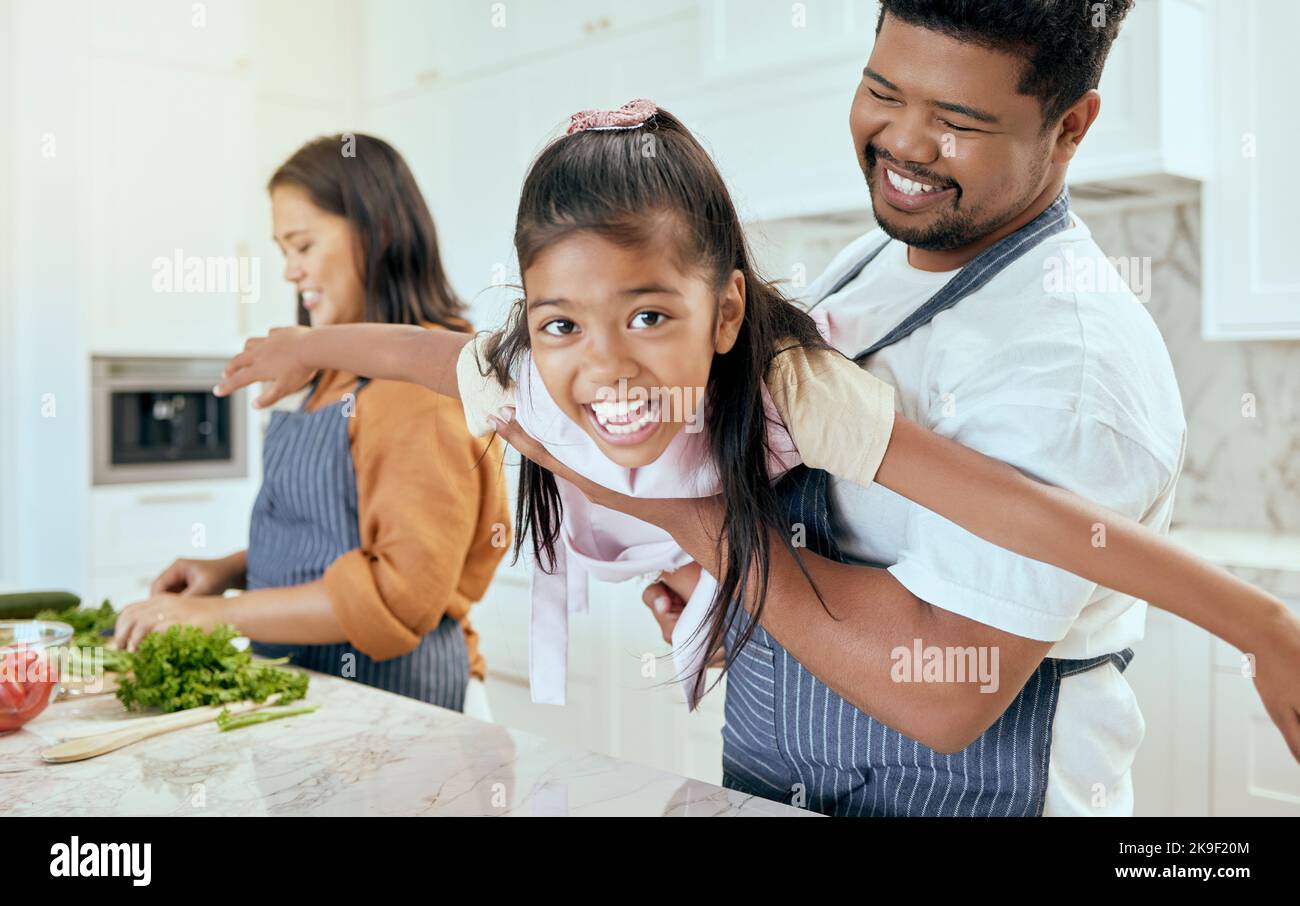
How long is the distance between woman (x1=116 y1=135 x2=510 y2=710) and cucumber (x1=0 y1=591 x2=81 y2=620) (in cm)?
13

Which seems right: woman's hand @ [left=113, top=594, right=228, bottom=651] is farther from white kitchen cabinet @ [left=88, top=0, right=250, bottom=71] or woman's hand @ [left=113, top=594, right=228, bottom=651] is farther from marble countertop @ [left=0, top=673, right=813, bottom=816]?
white kitchen cabinet @ [left=88, top=0, right=250, bottom=71]

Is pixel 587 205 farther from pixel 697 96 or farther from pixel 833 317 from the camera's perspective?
pixel 697 96

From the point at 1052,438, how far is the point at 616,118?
391 millimetres

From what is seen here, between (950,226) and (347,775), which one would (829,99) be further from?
(347,775)

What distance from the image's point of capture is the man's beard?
910 mm

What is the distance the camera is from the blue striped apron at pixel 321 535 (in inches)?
58.2

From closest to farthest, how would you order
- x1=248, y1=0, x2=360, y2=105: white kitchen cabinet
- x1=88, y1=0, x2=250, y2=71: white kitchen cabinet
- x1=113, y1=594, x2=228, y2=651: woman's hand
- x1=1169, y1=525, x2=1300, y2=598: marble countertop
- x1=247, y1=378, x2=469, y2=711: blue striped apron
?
x1=113, y1=594, x2=228, y2=651: woman's hand
x1=247, y1=378, x2=469, y2=711: blue striped apron
x1=1169, y1=525, x2=1300, y2=598: marble countertop
x1=88, y1=0, x2=250, y2=71: white kitchen cabinet
x1=248, y1=0, x2=360, y2=105: white kitchen cabinet

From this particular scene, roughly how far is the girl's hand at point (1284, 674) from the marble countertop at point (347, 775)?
0.35m

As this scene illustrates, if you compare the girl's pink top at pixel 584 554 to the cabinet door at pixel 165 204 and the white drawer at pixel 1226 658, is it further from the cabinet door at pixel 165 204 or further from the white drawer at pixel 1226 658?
the cabinet door at pixel 165 204

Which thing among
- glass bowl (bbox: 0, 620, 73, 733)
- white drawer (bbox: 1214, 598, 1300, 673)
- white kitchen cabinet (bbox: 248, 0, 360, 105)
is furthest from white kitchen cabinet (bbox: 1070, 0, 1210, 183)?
white kitchen cabinet (bbox: 248, 0, 360, 105)

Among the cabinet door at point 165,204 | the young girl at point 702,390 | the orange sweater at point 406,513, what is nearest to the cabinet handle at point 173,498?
the cabinet door at point 165,204

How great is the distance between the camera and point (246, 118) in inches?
137

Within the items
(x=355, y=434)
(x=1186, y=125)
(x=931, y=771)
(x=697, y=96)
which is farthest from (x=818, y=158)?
(x=931, y=771)
